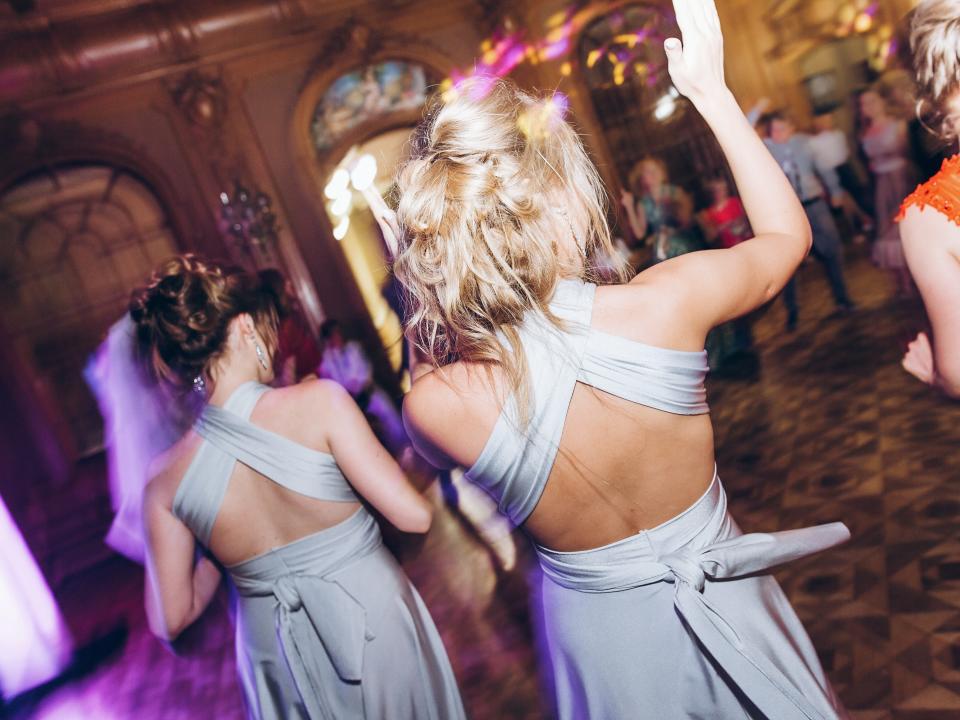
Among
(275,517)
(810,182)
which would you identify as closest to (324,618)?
(275,517)

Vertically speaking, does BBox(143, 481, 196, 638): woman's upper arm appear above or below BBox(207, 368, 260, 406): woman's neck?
below

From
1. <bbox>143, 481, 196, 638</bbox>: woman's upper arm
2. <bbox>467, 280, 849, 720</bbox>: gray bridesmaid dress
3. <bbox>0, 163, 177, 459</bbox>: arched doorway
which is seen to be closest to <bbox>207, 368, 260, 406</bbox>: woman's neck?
<bbox>143, 481, 196, 638</bbox>: woman's upper arm

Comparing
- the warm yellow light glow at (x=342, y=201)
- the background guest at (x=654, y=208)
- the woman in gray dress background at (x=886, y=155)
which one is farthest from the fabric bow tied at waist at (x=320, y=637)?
the woman in gray dress background at (x=886, y=155)

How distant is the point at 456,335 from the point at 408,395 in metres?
0.12

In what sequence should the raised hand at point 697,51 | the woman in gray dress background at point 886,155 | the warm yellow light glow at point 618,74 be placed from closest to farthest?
1. the raised hand at point 697,51
2. the woman in gray dress background at point 886,155
3. the warm yellow light glow at point 618,74

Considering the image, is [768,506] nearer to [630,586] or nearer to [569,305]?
[630,586]

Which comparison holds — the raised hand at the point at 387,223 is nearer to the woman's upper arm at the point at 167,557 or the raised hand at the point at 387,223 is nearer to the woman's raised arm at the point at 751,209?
the woman's raised arm at the point at 751,209

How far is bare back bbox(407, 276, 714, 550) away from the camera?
0.91 m

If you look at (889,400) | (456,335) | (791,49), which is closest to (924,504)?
(889,400)

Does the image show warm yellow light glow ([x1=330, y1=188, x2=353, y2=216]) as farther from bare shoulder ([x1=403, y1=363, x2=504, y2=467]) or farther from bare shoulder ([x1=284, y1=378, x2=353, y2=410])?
bare shoulder ([x1=403, y1=363, x2=504, y2=467])

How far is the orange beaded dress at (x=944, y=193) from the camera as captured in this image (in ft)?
3.60

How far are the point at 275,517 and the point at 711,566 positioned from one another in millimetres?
989

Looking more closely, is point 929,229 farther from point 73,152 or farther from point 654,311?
point 73,152

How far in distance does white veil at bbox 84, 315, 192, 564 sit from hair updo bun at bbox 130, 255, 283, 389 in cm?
23
